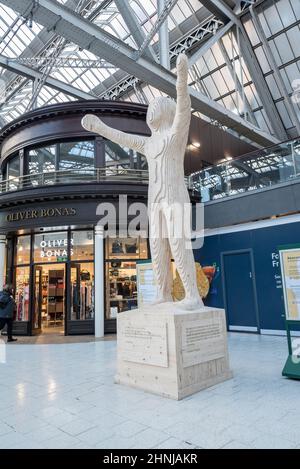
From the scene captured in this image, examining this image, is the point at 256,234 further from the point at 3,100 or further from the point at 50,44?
the point at 3,100

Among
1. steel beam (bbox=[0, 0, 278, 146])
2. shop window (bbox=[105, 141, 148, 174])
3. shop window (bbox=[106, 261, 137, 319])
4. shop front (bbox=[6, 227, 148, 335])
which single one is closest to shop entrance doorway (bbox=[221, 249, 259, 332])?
shop front (bbox=[6, 227, 148, 335])

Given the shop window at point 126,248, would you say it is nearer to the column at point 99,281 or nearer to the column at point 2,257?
the column at point 99,281

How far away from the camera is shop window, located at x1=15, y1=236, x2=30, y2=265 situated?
34.9ft

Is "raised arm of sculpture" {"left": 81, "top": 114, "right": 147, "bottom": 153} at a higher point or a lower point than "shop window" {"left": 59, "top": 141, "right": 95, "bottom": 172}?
lower

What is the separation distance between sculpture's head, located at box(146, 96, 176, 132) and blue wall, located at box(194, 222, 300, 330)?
4.77 metres

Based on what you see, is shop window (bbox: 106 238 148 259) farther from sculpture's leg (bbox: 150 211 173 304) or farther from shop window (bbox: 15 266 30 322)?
sculpture's leg (bbox: 150 211 173 304)

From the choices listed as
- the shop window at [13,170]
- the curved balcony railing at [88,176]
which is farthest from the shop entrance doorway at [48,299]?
the shop window at [13,170]

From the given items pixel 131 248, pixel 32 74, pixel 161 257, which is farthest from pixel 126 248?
pixel 32 74

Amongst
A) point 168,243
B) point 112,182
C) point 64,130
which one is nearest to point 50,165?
point 64,130

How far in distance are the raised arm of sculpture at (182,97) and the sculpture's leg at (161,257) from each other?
1.14 metres

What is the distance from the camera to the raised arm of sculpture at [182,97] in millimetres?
3846

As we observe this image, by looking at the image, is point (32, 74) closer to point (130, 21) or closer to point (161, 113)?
point (130, 21)

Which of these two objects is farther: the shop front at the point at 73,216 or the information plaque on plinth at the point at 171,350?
the shop front at the point at 73,216

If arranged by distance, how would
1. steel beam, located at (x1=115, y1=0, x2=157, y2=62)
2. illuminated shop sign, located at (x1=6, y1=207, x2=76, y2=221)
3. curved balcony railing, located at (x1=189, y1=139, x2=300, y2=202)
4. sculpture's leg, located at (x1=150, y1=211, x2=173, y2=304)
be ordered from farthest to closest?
steel beam, located at (x1=115, y1=0, x2=157, y2=62), illuminated shop sign, located at (x1=6, y1=207, x2=76, y2=221), curved balcony railing, located at (x1=189, y1=139, x2=300, y2=202), sculpture's leg, located at (x1=150, y1=211, x2=173, y2=304)
